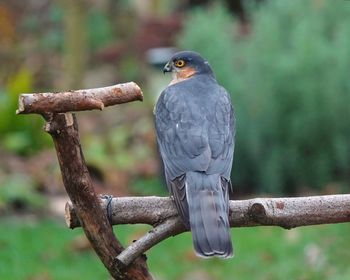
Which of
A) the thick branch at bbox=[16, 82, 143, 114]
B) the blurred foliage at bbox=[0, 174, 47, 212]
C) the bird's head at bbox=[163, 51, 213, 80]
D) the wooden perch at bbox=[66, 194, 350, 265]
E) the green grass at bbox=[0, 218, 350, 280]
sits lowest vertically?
the green grass at bbox=[0, 218, 350, 280]

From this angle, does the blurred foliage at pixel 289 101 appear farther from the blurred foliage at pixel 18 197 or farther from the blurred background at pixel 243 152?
the blurred foliage at pixel 18 197

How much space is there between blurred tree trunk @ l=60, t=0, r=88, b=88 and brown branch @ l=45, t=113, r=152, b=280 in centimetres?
798

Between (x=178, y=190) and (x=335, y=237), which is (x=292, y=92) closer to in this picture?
(x=335, y=237)

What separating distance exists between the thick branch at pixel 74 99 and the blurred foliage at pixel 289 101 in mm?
5991

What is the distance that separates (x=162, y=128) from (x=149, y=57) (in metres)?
9.54

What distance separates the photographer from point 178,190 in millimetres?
3609

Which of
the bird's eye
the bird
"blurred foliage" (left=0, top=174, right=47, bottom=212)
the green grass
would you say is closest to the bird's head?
the bird's eye

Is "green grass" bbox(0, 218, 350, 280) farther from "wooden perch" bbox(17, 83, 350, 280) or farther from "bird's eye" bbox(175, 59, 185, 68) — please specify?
"wooden perch" bbox(17, 83, 350, 280)

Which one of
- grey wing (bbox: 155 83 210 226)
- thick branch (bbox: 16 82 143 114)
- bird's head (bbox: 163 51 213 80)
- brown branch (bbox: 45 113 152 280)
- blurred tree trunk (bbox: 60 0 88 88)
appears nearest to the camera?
thick branch (bbox: 16 82 143 114)

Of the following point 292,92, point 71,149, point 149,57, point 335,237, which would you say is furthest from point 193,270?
point 149,57

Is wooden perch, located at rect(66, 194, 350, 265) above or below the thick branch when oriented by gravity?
below

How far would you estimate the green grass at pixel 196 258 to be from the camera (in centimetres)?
675

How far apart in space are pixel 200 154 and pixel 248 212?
20.5 inches

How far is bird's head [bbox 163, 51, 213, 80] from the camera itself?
15.4ft
